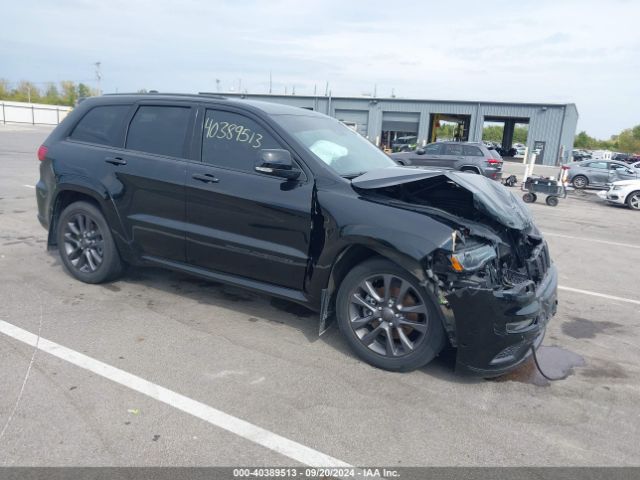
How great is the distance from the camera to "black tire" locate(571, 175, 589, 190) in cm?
2227

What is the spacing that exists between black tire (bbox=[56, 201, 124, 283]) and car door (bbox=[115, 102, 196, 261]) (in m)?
0.36

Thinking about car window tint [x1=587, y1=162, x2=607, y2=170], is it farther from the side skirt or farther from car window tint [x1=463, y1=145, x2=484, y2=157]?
the side skirt

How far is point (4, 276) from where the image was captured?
5.45 metres

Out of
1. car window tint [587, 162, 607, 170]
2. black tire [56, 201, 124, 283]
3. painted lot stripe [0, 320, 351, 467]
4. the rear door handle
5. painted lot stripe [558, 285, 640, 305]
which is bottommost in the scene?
painted lot stripe [0, 320, 351, 467]

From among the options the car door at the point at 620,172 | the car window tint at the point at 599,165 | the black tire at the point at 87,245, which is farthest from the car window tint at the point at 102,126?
the car window tint at the point at 599,165

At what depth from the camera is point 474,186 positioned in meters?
3.89

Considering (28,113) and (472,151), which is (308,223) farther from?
(28,113)

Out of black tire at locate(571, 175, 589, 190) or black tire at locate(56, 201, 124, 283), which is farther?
black tire at locate(571, 175, 589, 190)

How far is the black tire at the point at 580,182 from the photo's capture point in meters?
22.3

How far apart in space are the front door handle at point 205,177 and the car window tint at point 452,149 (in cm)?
1728

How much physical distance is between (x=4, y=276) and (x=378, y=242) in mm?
4168

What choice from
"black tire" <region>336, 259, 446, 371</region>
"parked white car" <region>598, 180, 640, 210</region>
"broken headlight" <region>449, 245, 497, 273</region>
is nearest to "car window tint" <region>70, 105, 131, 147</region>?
"black tire" <region>336, 259, 446, 371</region>

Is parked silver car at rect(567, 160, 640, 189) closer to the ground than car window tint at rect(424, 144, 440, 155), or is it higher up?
closer to the ground

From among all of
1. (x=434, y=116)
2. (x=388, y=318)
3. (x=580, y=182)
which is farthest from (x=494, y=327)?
(x=434, y=116)
